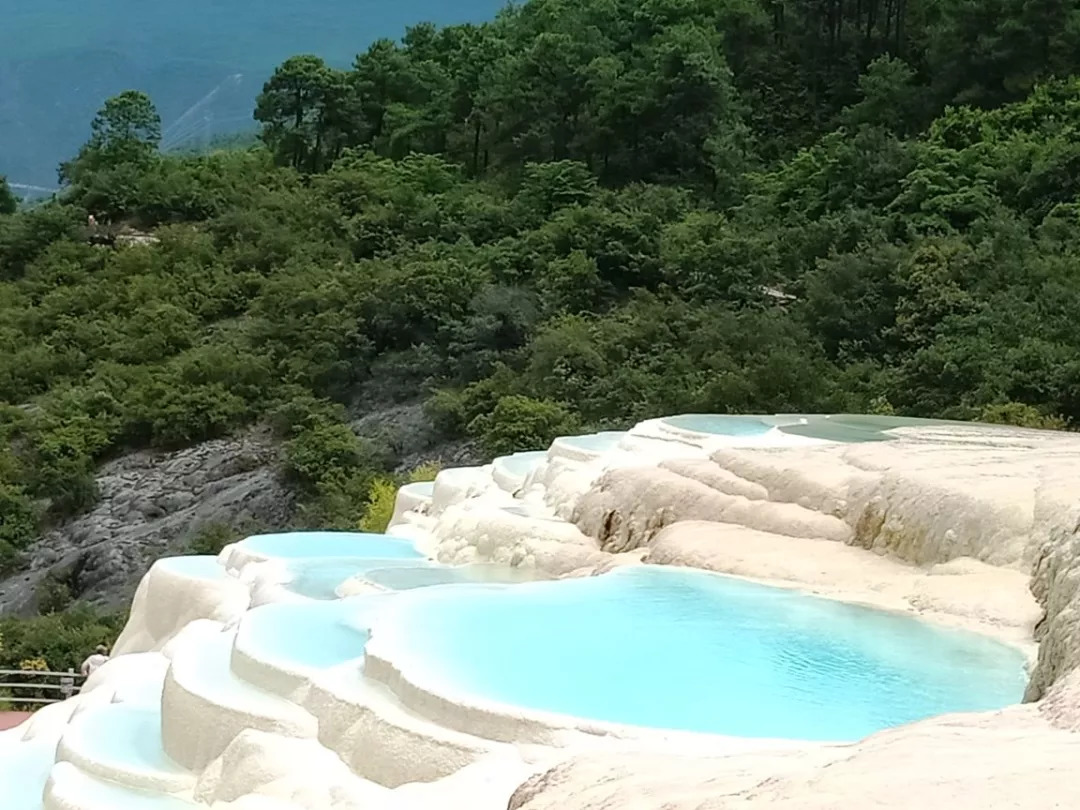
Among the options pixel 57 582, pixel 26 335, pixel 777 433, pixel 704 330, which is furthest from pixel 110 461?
pixel 777 433

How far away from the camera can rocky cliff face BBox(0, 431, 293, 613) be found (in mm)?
18406

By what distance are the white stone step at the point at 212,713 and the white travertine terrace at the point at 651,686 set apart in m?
0.01

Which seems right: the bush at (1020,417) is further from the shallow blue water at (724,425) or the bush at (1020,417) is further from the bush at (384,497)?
the bush at (384,497)

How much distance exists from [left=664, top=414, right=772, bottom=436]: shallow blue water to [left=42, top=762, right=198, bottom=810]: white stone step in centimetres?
640

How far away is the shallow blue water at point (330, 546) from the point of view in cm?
1006

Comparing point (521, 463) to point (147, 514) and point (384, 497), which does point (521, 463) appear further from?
point (147, 514)

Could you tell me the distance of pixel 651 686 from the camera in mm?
5594

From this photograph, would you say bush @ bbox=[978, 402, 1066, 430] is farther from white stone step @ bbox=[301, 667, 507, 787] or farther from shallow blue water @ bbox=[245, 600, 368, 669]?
white stone step @ bbox=[301, 667, 507, 787]

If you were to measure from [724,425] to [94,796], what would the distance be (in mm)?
7378

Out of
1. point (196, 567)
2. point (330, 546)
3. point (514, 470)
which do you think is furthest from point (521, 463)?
point (196, 567)

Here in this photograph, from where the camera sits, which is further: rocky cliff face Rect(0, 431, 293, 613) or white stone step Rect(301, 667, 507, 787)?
rocky cliff face Rect(0, 431, 293, 613)

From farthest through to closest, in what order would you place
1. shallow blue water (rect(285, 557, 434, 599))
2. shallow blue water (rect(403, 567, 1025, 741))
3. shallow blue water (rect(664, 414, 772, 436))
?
shallow blue water (rect(664, 414, 772, 436)) → shallow blue water (rect(285, 557, 434, 599)) → shallow blue water (rect(403, 567, 1025, 741))

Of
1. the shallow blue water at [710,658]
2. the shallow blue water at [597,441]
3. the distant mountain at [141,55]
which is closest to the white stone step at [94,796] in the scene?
the shallow blue water at [710,658]

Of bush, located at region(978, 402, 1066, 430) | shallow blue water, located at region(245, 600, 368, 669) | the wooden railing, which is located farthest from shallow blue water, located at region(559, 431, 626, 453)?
bush, located at region(978, 402, 1066, 430)
